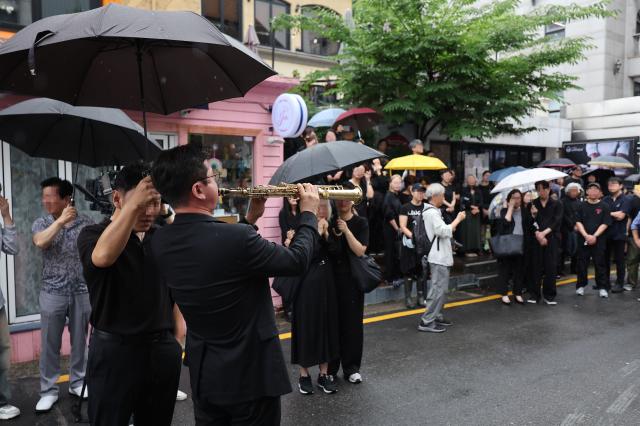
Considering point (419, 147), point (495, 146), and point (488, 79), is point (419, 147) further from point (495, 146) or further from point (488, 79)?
point (495, 146)

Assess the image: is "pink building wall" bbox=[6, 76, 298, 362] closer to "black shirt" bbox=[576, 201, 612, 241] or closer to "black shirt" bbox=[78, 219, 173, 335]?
"black shirt" bbox=[78, 219, 173, 335]

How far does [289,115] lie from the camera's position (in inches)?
307

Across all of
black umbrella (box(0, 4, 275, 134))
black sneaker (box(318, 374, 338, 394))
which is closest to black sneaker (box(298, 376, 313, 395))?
black sneaker (box(318, 374, 338, 394))

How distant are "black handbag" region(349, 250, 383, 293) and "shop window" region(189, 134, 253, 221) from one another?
11.3 feet

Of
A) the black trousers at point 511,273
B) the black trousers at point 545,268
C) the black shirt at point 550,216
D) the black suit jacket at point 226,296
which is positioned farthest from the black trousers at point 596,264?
the black suit jacket at point 226,296

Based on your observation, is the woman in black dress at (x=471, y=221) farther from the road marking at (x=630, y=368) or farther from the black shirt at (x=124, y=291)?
the black shirt at (x=124, y=291)

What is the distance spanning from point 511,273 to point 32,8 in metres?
8.94

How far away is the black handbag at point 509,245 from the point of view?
340 inches

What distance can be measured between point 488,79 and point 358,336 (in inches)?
294

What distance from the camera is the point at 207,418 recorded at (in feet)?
8.85

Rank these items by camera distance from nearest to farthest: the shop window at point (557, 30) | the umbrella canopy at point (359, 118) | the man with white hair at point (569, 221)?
the umbrella canopy at point (359, 118) → the man with white hair at point (569, 221) → the shop window at point (557, 30)

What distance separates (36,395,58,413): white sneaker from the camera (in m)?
4.70

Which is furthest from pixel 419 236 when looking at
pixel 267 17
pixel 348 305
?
pixel 267 17

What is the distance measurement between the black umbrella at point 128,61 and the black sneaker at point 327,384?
9.66 feet
